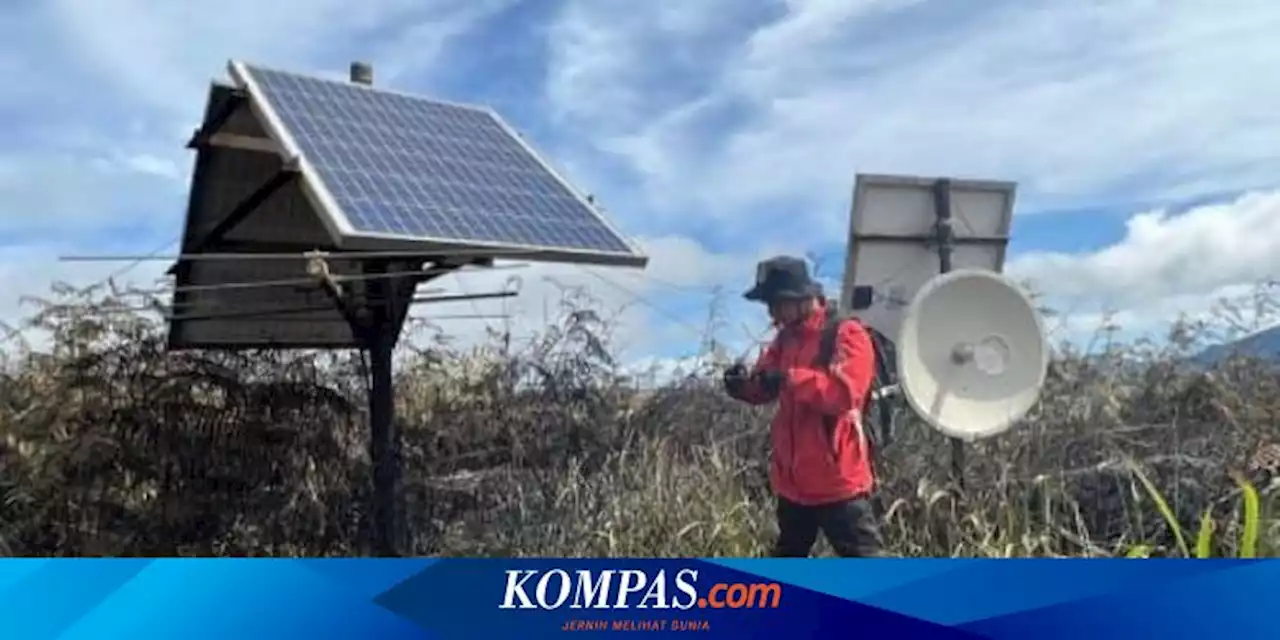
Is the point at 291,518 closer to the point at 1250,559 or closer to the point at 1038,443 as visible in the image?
the point at 1038,443

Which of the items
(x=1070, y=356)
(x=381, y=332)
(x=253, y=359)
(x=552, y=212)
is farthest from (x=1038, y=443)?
(x=253, y=359)

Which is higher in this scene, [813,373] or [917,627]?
[813,373]

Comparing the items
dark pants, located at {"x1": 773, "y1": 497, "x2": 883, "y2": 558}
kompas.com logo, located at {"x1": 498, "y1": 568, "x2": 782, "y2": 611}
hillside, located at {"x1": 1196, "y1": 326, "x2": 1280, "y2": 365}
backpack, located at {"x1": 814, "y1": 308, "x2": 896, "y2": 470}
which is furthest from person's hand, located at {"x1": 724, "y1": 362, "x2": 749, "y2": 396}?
hillside, located at {"x1": 1196, "y1": 326, "x2": 1280, "y2": 365}

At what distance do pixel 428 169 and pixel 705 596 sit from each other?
1.44 metres

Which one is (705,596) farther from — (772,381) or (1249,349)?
(1249,349)

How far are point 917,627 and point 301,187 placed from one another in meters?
1.98

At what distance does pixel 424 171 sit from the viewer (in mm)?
4203

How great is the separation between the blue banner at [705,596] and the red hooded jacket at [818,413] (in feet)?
0.89

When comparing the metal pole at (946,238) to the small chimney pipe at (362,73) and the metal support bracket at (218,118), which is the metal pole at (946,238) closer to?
the small chimney pipe at (362,73)

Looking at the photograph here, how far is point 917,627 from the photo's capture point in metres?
3.69

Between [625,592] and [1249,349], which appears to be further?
[1249,349]

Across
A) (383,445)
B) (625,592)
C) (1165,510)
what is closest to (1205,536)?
(1165,510)

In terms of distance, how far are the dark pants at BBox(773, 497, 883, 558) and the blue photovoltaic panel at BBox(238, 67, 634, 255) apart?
33.7 inches

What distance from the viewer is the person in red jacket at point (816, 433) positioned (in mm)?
3879
